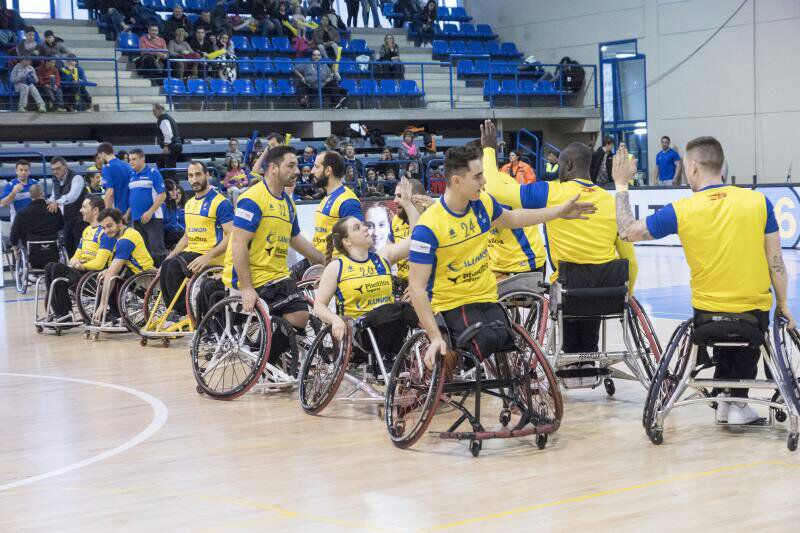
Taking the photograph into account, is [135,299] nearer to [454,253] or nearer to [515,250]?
[515,250]

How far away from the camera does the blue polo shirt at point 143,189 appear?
37.9 ft

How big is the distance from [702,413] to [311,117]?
15287 mm

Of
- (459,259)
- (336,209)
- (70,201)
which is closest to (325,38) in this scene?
(70,201)

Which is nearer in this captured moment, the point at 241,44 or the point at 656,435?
the point at 656,435

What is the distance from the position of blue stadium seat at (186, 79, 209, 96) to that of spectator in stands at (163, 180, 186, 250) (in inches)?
222

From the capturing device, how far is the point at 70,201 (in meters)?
13.8

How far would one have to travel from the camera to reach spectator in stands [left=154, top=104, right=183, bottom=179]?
612 inches

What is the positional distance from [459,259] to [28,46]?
14.2 m

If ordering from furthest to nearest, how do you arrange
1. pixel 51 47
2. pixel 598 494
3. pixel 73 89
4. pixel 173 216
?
pixel 73 89 → pixel 51 47 → pixel 173 216 → pixel 598 494

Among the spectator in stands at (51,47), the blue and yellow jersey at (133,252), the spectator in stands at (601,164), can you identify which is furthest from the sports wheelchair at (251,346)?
the spectator in stands at (601,164)

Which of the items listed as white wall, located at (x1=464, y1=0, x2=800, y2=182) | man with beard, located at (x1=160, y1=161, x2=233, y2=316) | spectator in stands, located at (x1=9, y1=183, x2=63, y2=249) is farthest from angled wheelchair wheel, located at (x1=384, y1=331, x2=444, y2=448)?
white wall, located at (x1=464, y1=0, x2=800, y2=182)

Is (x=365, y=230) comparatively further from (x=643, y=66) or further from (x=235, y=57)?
(x=643, y=66)

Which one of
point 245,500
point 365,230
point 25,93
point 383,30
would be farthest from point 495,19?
point 245,500

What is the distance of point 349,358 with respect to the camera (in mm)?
6008
